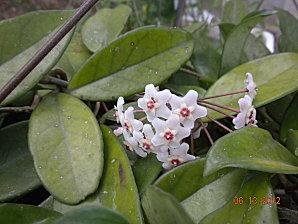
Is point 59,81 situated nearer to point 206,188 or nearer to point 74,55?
point 74,55

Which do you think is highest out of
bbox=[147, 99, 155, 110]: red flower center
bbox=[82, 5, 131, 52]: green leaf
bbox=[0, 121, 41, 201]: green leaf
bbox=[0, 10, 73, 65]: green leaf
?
bbox=[0, 10, 73, 65]: green leaf

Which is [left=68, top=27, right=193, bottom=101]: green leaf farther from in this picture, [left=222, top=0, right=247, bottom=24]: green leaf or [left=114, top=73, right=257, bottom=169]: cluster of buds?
[left=222, top=0, right=247, bottom=24]: green leaf

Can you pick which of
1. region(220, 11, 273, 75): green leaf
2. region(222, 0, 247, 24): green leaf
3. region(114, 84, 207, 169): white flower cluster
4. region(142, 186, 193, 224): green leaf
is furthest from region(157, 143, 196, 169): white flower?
region(222, 0, 247, 24): green leaf

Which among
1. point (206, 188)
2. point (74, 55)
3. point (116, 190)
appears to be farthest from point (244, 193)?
point (74, 55)

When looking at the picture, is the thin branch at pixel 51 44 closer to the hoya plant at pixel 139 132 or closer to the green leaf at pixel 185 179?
the hoya plant at pixel 139 132

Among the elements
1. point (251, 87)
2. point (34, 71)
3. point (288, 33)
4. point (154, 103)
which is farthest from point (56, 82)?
point (288, 33)

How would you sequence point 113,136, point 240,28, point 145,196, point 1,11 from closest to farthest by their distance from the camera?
point 145,196 → point 113,136 → point 240,28 → point 1,11

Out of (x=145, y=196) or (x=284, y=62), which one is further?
(x=284, y=62)

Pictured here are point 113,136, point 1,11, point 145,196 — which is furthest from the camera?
point 1,11
